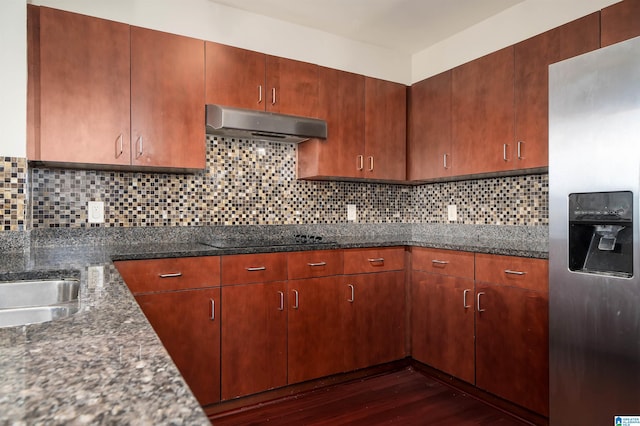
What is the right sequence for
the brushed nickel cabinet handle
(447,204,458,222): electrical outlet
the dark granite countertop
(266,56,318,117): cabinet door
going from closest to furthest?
the dark granite countertop < the brushed nickel cabinet handle < (266,56,318,117): cabinet door < (447,204,458,222): electrical outlet

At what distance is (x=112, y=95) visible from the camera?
228 cm

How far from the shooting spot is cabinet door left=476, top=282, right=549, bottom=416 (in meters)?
2.17

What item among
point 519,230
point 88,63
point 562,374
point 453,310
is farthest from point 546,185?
point 88,63

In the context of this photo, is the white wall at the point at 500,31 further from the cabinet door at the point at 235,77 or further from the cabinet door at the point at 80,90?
the cabinet door at the point at 80,90

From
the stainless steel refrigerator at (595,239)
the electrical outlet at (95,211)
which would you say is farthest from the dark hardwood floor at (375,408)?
the electrical outlet at (95,211)

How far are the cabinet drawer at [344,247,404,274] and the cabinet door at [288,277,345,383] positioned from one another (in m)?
0.16

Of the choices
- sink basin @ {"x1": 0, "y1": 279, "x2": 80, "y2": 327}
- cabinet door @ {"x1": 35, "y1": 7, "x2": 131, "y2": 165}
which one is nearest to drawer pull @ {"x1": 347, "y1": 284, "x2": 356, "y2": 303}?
cabinet door @ {"x1": 35, "y1": 7, "x2": 131, "y2": 165}

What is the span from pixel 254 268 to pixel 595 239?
1741 mm

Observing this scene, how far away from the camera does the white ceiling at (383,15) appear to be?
2.76 m

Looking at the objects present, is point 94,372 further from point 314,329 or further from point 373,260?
point 373,260

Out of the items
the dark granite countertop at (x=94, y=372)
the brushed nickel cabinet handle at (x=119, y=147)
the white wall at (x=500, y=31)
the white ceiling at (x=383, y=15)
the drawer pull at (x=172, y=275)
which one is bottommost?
the drawer pull at (x=172, y=275)

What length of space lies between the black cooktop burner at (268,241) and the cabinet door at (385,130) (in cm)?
68

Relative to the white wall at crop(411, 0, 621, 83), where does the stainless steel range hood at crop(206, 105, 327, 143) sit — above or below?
below

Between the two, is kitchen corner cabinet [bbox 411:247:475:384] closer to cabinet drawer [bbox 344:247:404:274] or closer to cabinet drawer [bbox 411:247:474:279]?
cabinet drawer [bbox 411:247:474:279]
